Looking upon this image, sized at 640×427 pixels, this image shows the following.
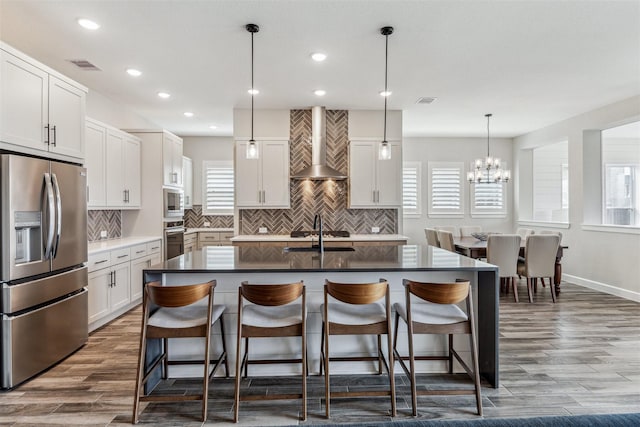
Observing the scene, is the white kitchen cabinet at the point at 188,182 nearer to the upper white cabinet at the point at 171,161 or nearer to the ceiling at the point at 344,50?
the upper white cabinet at the point at 171,161

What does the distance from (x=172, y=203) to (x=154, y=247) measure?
0.84m

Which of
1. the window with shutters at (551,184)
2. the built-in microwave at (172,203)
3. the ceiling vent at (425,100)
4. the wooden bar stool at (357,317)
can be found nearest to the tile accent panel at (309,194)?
the built-in microwave at (172,203)

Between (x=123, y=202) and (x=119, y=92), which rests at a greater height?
(x=119, y=92)

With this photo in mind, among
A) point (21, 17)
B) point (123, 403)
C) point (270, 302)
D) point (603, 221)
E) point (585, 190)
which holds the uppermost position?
point (21, 17)

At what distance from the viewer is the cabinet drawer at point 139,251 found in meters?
4.66

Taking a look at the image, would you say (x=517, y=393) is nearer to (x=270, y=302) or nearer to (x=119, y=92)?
(x=270, y=302)

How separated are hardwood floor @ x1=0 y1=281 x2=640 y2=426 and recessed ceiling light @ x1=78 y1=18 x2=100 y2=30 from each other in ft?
9.24

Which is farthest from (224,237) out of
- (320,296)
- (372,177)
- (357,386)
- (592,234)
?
(592,234)

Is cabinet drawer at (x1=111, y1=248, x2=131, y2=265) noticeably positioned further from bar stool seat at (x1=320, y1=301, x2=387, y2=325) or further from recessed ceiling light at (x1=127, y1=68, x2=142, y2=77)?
bar stool seat at (x1=320, y1=301, x2=387, y2=325)

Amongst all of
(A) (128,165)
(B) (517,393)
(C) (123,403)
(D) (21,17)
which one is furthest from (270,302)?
(A) (128,165)

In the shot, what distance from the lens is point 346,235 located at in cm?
566

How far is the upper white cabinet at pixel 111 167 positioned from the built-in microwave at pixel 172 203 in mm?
376

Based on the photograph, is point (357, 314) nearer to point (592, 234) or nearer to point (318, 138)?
point (318, 138)

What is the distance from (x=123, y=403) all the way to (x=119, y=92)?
13.2 feet
